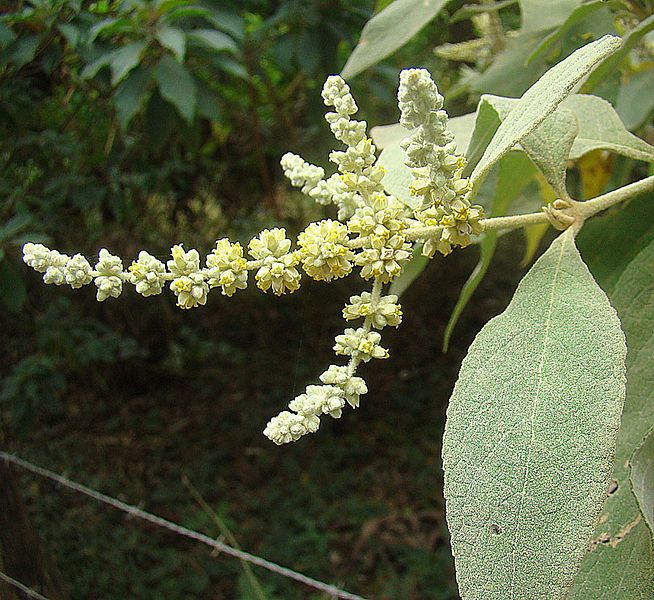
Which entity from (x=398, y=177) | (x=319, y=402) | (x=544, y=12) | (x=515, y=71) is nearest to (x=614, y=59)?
(x=544, y=12)

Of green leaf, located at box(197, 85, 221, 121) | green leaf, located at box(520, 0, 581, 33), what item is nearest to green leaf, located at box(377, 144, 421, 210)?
green leaf, located at box(520, 0, 581, 33)

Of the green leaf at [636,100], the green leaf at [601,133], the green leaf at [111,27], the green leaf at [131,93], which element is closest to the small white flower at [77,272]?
the green leaf at [601,133]

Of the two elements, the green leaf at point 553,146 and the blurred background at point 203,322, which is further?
the blurred background at point 203,322

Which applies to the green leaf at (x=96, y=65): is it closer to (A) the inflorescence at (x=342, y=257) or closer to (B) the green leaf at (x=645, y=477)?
(A) the inflorescence at (x=342, y=257)

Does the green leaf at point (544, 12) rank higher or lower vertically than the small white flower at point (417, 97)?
lower

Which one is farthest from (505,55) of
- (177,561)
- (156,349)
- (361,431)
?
(156,349)

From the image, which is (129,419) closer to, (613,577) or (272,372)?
(272,372)
